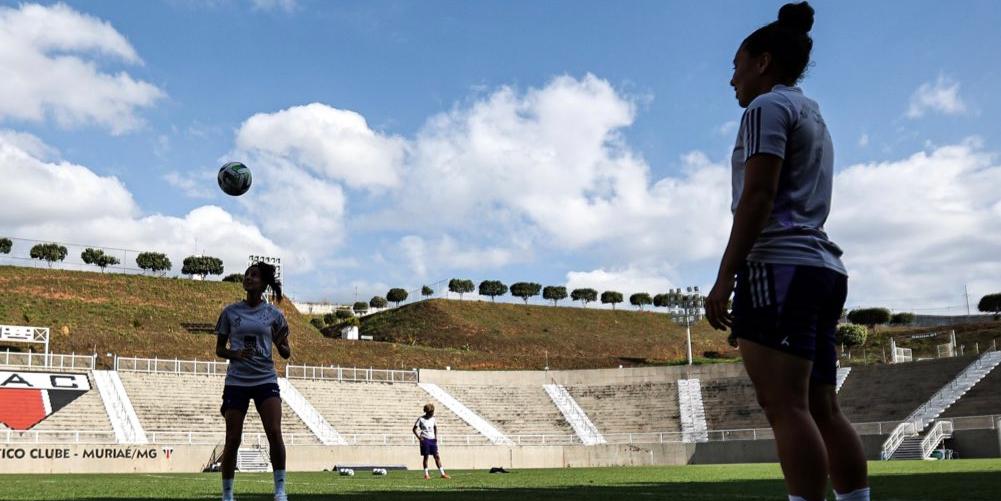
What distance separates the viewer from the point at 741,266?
12.2ft

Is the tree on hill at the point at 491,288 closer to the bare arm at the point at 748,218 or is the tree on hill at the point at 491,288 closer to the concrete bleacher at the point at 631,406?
the concrete bleacher at the point at 631,406

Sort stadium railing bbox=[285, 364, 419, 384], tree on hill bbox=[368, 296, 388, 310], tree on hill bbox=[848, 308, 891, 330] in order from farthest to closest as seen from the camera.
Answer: tree on hill bbox=[368, 296, 388, 310]
tree on hill bbox=[848, 308, 891, 330]
stadium railing bbox=[285, 364, 419, 384]

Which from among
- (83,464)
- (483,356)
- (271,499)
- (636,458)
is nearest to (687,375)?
(636,458)

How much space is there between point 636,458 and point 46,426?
25216 mm

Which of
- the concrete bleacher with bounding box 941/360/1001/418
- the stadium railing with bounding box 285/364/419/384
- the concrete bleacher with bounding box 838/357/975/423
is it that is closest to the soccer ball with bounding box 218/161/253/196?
the stadium railing with bounding box 285/364/419/384

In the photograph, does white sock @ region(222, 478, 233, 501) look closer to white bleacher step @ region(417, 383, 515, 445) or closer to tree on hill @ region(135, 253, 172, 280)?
white bleacher step @ region(417, 383, 515, 445)

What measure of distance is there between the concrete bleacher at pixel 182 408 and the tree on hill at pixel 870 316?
5588 centimetres

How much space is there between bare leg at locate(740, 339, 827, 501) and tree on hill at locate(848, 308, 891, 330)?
8151 cm

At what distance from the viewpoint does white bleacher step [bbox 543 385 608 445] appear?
1789 inches

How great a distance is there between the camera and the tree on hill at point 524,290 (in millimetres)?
96938

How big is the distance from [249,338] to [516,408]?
41.4 m

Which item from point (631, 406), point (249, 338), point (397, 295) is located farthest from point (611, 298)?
point (249, 338)

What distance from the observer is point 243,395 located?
8.16 meters

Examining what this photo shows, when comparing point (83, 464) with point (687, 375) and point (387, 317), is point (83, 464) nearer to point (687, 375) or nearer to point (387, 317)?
point (687, 375)
